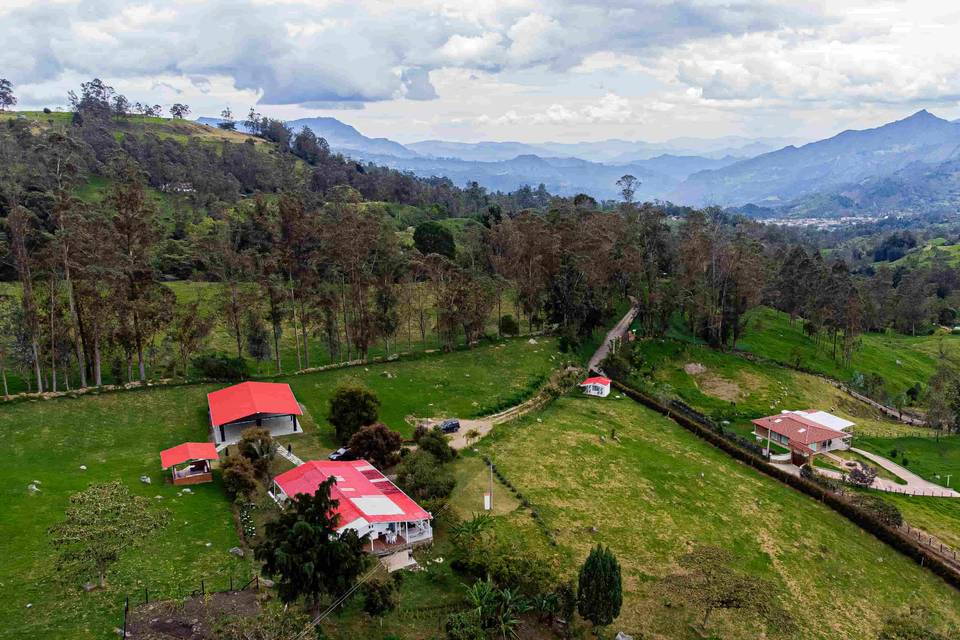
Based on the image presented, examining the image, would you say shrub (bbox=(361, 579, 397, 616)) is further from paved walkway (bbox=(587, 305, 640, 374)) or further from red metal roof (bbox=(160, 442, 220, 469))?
paved walkway (bbox=(587, 305, 640, 374))

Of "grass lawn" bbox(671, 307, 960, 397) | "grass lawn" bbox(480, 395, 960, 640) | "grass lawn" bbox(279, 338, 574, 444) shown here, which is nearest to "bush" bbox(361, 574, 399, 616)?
"grass lawn" bbox(480, 395, 960, 640)

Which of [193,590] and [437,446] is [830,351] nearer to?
[437,446]

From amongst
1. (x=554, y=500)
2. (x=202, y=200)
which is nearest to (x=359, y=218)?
(x=554, y=500)

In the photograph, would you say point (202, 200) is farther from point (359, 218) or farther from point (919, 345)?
point (919, 345)

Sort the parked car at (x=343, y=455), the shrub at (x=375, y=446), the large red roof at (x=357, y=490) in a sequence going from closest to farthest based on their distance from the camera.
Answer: the large red roof at (x=357, y=490), the shrub at (x=375, y=446), the parked car at (x=343, y=455)

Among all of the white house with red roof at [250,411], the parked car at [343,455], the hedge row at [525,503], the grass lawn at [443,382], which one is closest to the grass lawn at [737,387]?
the grass lawn at [443,382]

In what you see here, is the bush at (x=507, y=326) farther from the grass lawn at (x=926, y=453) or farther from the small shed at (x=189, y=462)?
the small shed at (x=189, y=462)
